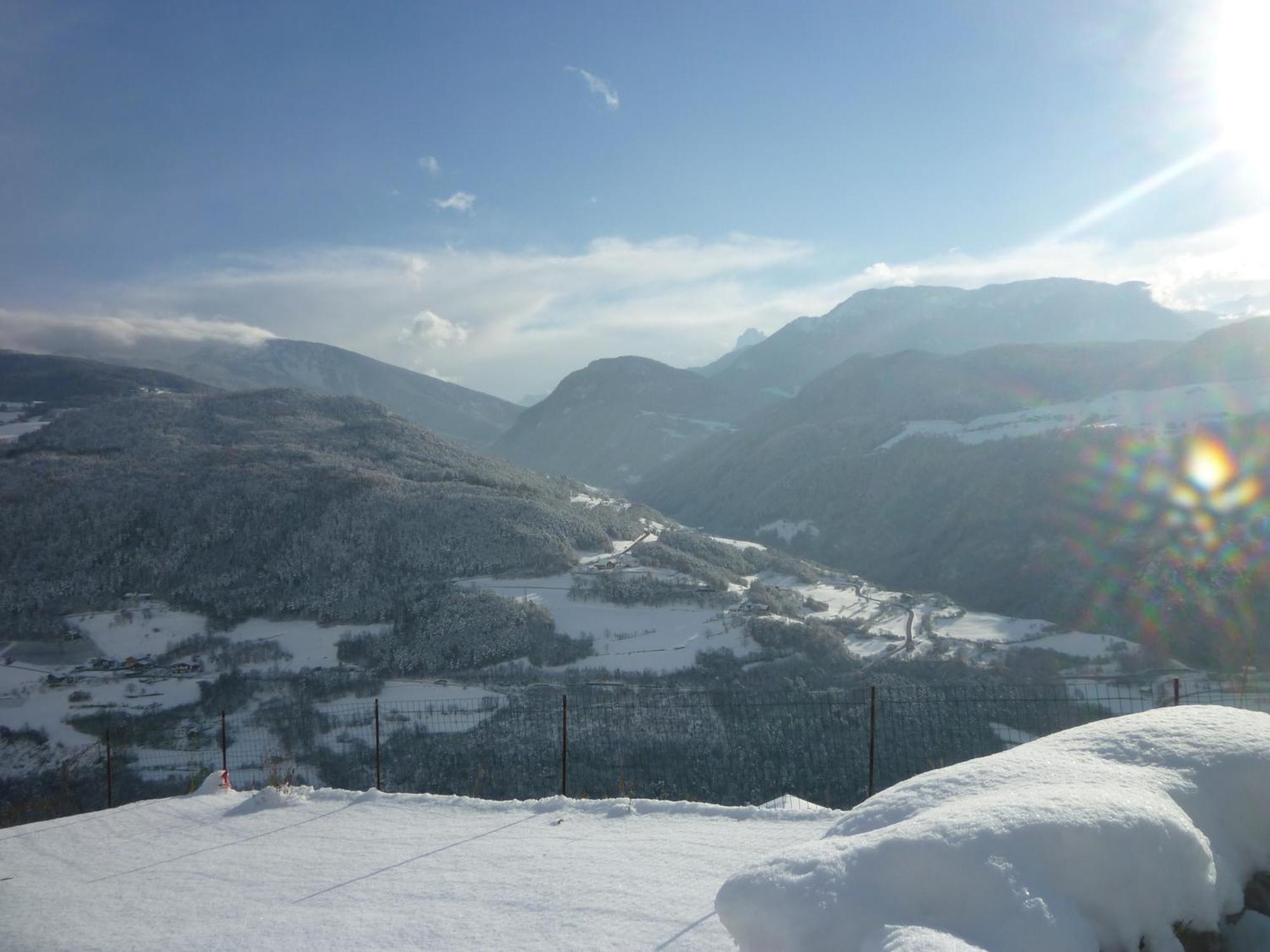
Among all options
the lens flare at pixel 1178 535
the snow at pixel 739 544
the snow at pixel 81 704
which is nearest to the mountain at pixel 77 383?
the snow at pixel 739 544

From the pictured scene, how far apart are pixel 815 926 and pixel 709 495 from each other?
14150 centimetres

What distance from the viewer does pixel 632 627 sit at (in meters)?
53.1

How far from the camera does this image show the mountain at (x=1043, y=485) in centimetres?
6122

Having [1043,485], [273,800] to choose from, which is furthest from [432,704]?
[1043,485]

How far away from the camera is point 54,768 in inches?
1417

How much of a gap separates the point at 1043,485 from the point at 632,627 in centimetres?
6221

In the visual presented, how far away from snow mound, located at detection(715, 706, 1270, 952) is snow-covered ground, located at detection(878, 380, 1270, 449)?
341 feet

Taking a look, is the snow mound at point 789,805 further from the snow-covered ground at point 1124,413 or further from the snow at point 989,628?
the snow-covered ground at point 1124,413

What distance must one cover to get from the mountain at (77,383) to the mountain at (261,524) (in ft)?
154

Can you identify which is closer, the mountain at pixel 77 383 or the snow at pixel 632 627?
the snow at pixel 632 627

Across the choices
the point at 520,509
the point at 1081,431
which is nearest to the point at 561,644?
the point at 520,509

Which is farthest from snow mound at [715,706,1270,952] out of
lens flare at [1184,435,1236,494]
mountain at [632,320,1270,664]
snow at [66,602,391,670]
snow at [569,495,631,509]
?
snow at [569,495,631,509]

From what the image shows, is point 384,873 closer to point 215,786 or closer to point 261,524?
point 215,786

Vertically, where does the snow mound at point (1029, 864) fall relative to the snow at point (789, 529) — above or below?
above
